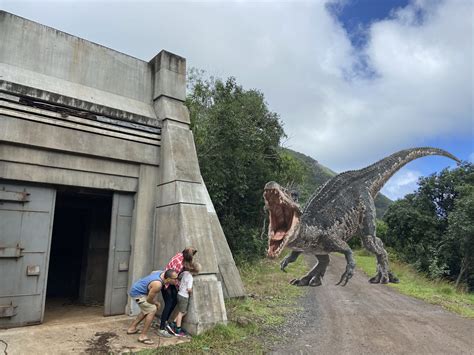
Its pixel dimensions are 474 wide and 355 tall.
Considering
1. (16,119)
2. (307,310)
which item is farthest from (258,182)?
(16,119)

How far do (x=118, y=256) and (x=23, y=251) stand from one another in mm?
1660

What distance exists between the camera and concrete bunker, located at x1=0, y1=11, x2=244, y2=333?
6.20 metres

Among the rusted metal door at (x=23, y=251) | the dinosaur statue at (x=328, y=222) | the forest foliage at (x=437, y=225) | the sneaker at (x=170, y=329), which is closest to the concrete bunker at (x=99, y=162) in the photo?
the rusted metal door at (x=23, y=251)

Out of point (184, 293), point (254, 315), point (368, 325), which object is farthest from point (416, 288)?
point (184, 293)

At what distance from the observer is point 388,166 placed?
7.01 m

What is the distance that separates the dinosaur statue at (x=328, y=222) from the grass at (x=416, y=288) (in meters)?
0.58

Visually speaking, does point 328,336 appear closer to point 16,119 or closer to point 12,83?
point 16,119

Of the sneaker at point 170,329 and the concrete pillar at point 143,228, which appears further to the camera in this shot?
the concrete pillar at point 143,228

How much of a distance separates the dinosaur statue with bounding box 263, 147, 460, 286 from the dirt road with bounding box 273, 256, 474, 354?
538mm

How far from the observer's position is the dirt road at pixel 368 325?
6113 mm

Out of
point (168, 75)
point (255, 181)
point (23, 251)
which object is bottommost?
point (23, 251)

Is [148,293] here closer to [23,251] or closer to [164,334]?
[164,334]

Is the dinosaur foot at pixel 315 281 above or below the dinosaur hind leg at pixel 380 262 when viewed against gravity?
below

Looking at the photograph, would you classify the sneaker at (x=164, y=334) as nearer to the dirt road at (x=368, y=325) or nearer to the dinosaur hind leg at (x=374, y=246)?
the dirt road at (x=368, y=325)
